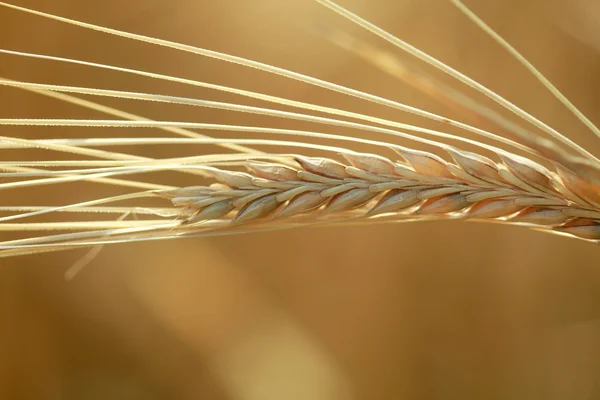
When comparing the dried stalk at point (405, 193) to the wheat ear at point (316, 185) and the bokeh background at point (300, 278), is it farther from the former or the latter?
the bokeh background at point (300, 278)

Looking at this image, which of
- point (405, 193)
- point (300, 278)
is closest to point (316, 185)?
point (405, 193)

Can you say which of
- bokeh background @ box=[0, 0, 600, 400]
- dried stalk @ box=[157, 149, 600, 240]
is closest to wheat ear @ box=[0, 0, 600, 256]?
dried stalk @ box=[157, 149, 600, 240]

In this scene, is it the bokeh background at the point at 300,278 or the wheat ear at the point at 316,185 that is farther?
the bokeh background at the point at 300,278

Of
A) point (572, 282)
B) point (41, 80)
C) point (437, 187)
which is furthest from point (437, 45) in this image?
point (41, 80)

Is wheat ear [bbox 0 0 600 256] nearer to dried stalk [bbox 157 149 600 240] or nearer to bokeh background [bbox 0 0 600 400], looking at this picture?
dried stalk [bbox 157 149 600 240]

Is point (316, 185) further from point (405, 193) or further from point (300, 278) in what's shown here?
point (300, 278)

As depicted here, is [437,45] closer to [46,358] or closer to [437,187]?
[437,187]

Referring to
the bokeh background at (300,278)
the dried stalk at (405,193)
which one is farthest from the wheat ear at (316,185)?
the bokeh background at (300,278)

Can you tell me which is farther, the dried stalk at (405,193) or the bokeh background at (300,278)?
the bokeh background at (300,278)
